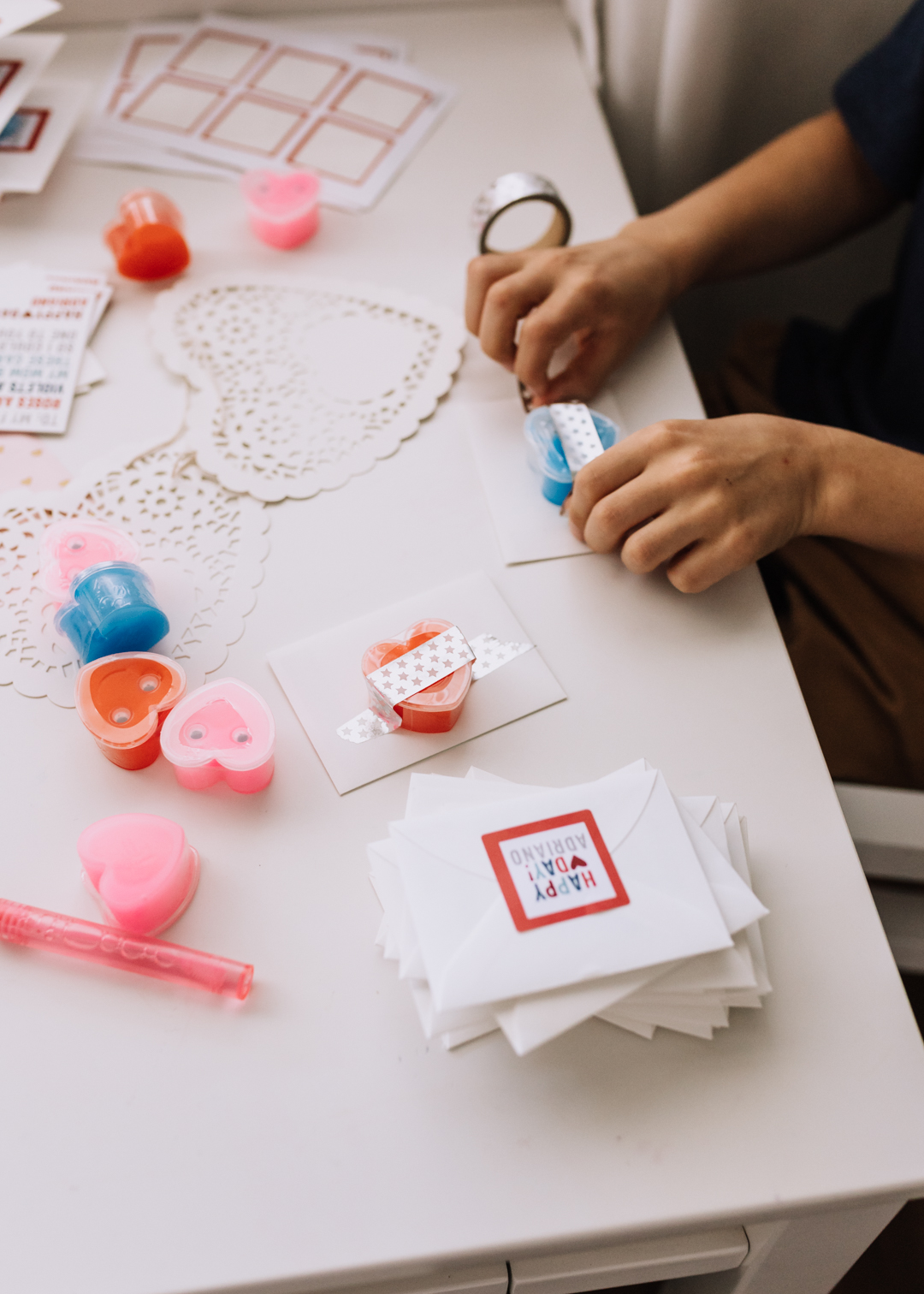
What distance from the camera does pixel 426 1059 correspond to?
510 millimetres

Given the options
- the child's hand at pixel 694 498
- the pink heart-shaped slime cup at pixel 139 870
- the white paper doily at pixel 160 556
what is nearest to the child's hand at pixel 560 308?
the child's hand at pixel 694 498

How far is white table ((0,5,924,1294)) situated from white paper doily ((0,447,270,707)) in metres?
0.02

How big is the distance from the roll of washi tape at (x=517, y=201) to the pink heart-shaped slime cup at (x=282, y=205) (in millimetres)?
179

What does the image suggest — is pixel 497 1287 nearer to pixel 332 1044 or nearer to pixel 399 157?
pixel 332 1044

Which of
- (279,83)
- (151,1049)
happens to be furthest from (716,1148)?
(279,83)

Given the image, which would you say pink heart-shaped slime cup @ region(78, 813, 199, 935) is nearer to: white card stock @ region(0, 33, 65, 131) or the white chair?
the white chair

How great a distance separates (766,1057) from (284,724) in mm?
358

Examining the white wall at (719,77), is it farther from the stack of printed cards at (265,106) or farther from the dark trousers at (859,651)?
the dark trousers at (859,651)

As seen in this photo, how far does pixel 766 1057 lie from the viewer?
0.51 m

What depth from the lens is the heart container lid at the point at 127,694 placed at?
589 mm

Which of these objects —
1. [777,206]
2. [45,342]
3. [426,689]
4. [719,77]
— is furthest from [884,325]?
[45,342]

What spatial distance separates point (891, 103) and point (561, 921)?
85 centimetres

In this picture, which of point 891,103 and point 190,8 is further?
point 190,8

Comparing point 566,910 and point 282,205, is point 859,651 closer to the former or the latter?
point 566,910
